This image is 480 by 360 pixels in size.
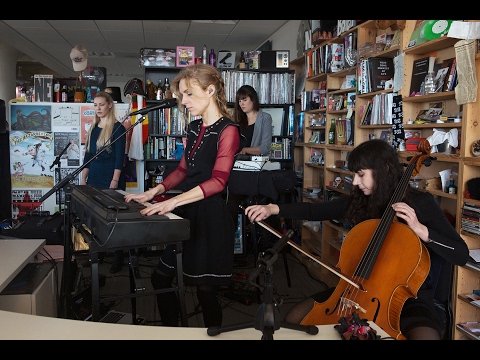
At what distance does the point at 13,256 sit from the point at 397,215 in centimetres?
163

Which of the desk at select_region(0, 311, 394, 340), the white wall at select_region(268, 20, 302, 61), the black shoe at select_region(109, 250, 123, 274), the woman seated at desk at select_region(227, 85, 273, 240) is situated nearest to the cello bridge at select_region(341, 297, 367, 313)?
the desk at select_region(0, 311, 394, 340)

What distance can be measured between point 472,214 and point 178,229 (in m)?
1.49

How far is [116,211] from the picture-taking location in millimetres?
1731

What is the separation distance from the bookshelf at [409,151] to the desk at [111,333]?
2.93ft

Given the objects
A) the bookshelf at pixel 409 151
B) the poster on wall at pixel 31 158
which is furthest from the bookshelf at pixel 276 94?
the poster on wall at pixel 31 158

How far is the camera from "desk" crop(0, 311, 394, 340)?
123cm

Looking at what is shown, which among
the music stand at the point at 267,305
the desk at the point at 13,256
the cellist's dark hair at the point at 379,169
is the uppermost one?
the cellist's dark hair at the point at 379,169

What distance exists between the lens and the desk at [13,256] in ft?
6.05

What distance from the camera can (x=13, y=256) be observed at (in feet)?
6.90

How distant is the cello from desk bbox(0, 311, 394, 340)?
310mm

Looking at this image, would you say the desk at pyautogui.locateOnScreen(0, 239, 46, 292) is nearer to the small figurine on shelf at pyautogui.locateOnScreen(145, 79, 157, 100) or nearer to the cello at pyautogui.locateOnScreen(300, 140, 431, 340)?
the cello at pyautogui.locateOnScreen(300, 140, 431, 340)

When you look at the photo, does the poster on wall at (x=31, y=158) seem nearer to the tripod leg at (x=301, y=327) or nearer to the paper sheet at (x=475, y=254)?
the paper sheet at (x=475, y=254)

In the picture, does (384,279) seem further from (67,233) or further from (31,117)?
(31,117)
